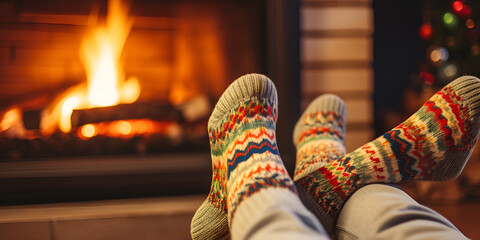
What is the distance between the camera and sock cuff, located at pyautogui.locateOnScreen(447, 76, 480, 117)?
73 cm

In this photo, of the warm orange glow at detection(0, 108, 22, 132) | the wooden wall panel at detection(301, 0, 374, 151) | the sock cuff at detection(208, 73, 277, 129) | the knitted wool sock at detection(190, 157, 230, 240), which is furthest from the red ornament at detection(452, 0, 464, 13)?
the warm orange glow at detection(0, 108, 22, 132)

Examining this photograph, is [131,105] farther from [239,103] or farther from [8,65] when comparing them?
[239,103]

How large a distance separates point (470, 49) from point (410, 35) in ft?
1.90

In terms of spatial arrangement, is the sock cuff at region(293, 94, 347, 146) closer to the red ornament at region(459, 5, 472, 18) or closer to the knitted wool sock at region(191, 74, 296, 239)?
the knitted wool sock at region(191, 74, 296, 239)

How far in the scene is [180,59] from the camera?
4.49 ft

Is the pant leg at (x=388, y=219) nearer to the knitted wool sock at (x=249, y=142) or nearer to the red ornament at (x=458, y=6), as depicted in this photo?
the knitted wool sock at (x=249, y=142)

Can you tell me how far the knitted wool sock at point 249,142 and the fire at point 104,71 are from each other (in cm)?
60

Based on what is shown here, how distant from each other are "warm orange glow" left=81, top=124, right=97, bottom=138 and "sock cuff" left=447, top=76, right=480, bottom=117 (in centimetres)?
102

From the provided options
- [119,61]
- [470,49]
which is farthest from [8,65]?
[470,49]

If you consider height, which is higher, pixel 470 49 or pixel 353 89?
pixel 470 49

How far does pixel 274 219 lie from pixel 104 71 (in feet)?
3.29

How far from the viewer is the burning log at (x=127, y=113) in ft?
4.09

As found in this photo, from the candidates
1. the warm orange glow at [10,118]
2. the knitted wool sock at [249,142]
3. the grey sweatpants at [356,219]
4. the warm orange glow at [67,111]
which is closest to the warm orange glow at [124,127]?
the warm orange glow at [67,111]

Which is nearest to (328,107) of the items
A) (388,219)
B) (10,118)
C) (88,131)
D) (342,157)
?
(342,157)
